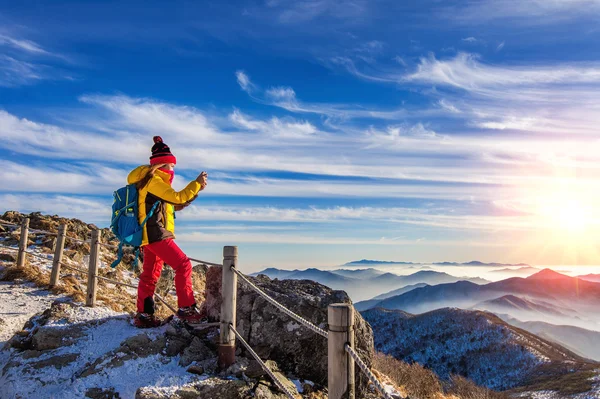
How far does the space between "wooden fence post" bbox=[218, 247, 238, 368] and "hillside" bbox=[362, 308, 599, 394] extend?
83.8 feet

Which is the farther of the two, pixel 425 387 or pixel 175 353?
pixel 425 387

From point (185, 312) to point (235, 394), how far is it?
1.85 metres

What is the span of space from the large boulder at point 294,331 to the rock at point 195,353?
0.52 meters

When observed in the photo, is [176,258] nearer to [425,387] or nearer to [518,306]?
[425,387]

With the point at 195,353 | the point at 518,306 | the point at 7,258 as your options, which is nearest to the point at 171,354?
the point at 195,353

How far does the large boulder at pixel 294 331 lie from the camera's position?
5.93 metres

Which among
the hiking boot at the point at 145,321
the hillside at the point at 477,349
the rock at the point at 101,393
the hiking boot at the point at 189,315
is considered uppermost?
the hiking boot at the point at 189,315

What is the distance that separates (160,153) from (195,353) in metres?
2.83

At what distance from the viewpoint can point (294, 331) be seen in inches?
237

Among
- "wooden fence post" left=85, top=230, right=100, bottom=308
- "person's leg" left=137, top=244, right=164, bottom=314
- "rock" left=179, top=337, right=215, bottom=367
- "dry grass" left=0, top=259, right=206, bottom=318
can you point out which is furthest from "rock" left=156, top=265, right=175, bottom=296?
"rock" left=179, top=337, right=215, bottom=367

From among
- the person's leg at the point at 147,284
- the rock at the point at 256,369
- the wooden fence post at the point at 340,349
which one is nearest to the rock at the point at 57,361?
the person's leg at the point at 147,284

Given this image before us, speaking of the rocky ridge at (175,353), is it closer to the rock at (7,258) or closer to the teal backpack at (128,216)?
the teal backpack at (128,216)

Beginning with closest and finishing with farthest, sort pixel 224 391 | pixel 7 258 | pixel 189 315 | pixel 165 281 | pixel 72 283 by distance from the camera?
1. pixel 224 391
2. pixel 189 315
3. pixel 72 283
4. pixel 7 258
5. pixel 165 281

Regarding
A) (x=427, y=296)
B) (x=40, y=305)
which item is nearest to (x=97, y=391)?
(x=40, y=305)
